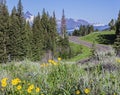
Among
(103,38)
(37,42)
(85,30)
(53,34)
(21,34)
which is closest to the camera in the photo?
(21,34)

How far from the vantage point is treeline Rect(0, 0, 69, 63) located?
80.5 m

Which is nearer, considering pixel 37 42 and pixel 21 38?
pixel 21 38

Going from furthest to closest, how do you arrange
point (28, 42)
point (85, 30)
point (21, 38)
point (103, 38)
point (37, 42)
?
point (85, 30) → point (103, 38) → point (37, 42) → point (28, 42) → point (21, 38)

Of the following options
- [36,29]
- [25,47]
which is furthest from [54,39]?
[25,47]

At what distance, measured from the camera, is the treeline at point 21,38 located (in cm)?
8050

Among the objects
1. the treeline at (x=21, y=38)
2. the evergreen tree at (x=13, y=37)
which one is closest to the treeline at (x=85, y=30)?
the treeline at (x=21, y=38)

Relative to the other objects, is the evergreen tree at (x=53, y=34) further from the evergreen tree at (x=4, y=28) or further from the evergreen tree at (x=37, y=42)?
the evergreen tree at (x=4, y=28)

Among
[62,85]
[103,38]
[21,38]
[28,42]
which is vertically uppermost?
[62,85]

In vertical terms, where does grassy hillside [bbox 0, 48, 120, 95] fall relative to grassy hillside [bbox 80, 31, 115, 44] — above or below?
above

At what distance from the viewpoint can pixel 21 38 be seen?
84562mm

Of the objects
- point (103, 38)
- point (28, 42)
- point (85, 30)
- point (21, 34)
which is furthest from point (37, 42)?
point (85, 30)

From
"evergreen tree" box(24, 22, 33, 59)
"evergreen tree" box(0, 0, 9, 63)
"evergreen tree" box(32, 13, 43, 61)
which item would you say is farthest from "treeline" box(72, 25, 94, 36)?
"evergreen tree" box(0, 0, 9, 63)

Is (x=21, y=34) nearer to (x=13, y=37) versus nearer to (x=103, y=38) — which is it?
(x=13, y=37)

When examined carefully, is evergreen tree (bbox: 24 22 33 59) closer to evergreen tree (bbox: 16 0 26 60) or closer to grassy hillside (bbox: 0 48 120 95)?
evergreen tree (bbox: 16 0 26 60)
